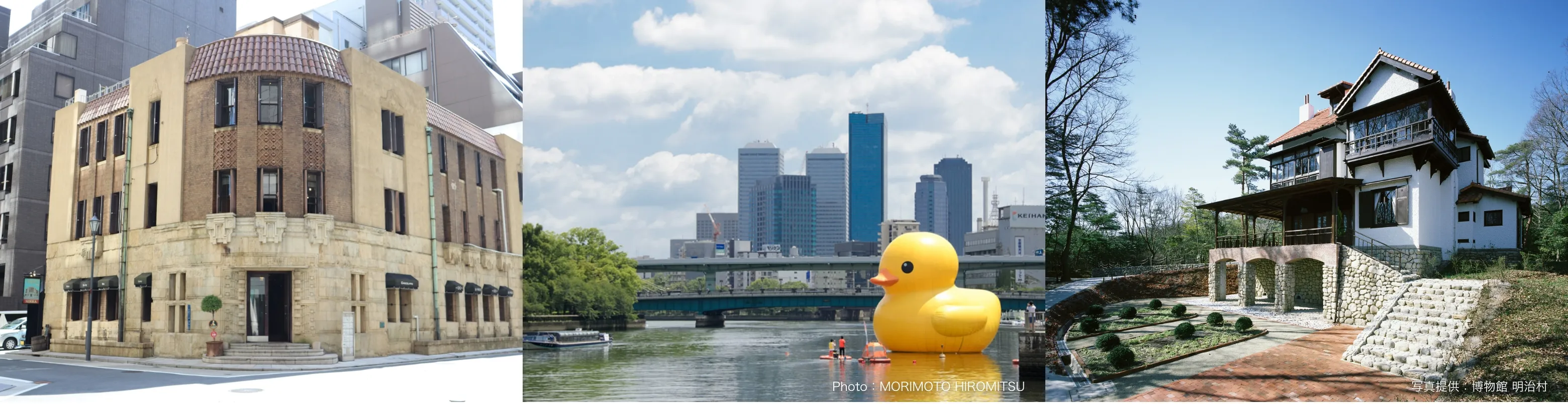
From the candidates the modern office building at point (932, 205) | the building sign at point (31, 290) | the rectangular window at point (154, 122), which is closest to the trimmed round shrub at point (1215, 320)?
the modern office building at point (932, 205)

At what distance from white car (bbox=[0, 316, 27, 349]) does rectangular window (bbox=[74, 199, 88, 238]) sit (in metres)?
2.65

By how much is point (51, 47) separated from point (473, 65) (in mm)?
7876

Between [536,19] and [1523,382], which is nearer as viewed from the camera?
[1523,382]

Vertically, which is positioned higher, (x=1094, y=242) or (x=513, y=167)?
(x=513, y=167)

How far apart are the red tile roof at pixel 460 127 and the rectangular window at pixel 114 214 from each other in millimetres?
4848

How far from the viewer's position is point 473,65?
699 inches

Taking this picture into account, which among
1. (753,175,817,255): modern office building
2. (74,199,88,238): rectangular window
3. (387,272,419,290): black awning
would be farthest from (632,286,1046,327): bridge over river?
(74,199,88,238): rectangular window

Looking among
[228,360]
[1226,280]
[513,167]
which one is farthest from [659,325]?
[1226,280]

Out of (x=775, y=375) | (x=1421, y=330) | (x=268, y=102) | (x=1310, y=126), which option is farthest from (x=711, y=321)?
(x=1421, y=330)

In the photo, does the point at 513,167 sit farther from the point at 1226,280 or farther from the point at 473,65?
the point at 1226,280

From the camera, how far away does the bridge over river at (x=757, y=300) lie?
11812 mm

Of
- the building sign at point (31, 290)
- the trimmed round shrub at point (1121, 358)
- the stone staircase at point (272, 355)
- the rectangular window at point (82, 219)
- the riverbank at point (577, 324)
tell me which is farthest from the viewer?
the building sign at point (31, 290)

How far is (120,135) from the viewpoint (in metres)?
15.6

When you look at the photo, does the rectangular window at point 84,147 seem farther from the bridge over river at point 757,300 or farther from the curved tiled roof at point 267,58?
the bridge over river at point 757,300
